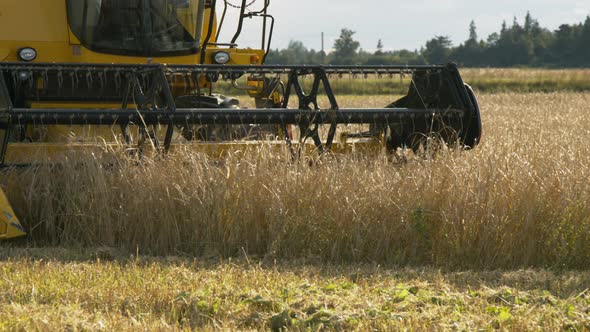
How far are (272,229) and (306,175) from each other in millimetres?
390

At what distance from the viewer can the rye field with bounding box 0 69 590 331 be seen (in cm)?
456


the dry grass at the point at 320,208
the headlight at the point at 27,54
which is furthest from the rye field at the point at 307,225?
the headlight at the point at 27,54

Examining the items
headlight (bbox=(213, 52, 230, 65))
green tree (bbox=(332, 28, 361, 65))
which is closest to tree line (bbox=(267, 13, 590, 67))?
green tree (bbox=(332, 28, 361, 65))

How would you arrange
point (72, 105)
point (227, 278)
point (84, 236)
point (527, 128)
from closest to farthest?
1. point (227, 278)
2. point (84, 236)
3. point (72, 105)
4. point (527, 128)

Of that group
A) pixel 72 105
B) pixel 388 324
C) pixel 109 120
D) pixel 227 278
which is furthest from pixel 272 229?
pixel 72 105

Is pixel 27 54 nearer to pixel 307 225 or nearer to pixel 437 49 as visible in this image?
pixel 307 225

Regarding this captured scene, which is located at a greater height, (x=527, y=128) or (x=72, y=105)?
(x=72, y=105)

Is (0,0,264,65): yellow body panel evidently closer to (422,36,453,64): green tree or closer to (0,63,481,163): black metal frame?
(0,63,481,163): black metal frame

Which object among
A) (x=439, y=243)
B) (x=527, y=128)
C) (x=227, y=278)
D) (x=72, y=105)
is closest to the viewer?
(x=227, y=278)

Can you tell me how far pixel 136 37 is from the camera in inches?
290

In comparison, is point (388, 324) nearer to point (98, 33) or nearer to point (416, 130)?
point (416, 130)

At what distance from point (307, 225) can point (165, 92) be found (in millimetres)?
1414

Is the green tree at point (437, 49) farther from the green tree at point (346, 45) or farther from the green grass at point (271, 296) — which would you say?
the green grass at point (271, 296)

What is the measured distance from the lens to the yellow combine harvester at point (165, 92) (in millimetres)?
5941
